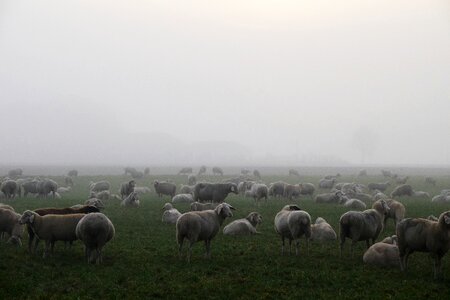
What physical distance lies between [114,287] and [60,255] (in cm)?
511

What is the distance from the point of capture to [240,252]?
54.5ft

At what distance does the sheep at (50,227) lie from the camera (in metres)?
15.5

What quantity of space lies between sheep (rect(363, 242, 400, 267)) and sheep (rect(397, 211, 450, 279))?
0.47 meters

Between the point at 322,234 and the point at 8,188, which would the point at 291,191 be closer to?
the point at 322,234

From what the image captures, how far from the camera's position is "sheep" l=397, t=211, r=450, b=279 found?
13.2 meters

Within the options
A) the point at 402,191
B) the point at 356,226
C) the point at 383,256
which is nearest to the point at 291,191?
the point at 402,191

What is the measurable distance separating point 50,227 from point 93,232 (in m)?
2.40

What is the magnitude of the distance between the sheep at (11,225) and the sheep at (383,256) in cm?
1479

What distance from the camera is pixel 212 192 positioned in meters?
30.2

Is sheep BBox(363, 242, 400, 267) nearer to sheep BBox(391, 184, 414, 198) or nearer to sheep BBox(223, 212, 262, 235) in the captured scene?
sheep BBox(223, 212, 262, 235)

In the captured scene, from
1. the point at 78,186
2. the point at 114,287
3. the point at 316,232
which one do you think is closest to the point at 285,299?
the point at 114,287

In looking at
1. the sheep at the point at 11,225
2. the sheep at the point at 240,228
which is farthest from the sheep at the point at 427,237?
the sheep at the point at 11,225

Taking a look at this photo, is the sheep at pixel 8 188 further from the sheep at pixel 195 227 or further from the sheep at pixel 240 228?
the sheep at pixel 195 227

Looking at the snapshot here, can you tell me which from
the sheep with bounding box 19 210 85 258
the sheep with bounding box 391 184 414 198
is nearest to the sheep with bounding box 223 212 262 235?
the sheep with bounding box 19 210 85 258
